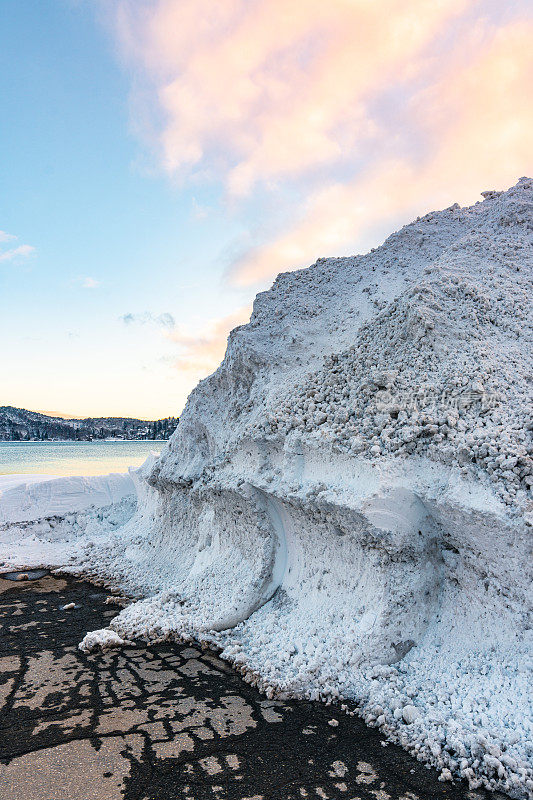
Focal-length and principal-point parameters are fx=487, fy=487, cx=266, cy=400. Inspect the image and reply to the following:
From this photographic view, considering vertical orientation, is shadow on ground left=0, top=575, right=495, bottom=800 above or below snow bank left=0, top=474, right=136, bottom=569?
below

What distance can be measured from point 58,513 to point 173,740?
29.4ft

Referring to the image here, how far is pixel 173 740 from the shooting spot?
3525mm

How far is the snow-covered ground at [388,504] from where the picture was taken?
389 centimetres

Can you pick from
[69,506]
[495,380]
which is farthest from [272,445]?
[69,506]

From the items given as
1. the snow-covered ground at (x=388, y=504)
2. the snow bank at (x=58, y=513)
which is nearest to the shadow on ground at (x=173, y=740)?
the snow-covered ground at (x=388, y=504)

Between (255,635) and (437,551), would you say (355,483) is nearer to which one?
(437,551)

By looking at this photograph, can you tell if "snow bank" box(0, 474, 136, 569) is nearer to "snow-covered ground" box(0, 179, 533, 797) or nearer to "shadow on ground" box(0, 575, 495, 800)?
"snow-covered ground" box(0, 179, 533, 797)

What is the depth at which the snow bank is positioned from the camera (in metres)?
10.2

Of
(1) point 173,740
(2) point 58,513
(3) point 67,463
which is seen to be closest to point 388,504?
(1) point 173,740

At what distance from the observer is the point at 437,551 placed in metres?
4.61

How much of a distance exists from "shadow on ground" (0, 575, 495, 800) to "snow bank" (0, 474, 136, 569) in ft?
17.7

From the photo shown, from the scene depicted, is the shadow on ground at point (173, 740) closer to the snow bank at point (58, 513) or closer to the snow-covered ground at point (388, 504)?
the snow-covered ground at point (388, 504)

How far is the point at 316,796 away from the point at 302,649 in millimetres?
1649

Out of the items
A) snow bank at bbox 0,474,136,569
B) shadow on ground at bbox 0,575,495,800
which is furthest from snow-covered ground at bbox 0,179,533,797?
snow bank at bbox 0,474,136,569
